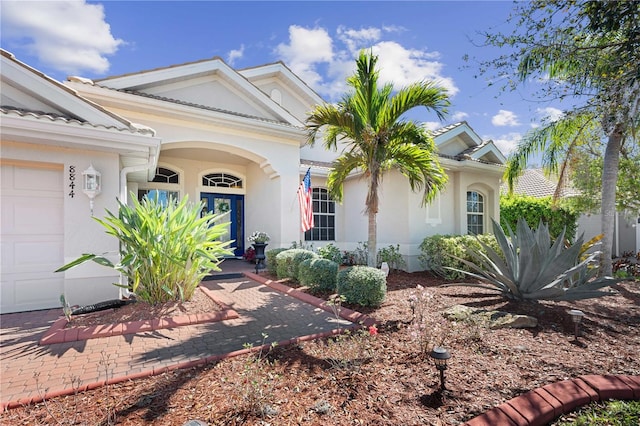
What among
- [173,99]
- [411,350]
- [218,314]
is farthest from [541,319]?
[173,99]

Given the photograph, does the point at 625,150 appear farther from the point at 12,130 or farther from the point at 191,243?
the point at 12,130

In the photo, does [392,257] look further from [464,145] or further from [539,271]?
[464,145]

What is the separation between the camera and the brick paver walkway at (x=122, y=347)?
11.4 ft

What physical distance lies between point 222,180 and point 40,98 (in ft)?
25.3

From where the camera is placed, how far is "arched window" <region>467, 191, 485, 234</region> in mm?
12766

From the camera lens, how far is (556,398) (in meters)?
2.90

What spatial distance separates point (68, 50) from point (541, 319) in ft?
40.0

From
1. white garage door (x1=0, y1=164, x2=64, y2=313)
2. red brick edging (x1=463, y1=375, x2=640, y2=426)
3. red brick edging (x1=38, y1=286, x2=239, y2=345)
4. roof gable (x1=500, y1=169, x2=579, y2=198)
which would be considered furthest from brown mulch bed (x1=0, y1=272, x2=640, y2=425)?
roof gable (x1=500, y1=169, x2=579, y2=198)

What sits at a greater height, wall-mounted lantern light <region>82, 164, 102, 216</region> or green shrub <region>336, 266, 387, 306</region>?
wall-mounted lantern light <region>82, 164, 102, 216</region>

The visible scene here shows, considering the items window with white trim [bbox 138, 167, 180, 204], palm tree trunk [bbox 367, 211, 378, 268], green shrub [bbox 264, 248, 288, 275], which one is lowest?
green shrub [bbox 264, 248, 288, 275]

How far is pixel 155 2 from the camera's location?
761 centimetres

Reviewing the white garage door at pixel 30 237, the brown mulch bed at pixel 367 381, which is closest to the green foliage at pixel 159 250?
the white garage door at pixel 30 237

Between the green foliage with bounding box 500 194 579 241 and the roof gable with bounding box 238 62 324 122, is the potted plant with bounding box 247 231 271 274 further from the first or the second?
the green foliage with bounding box 500 194 579 241

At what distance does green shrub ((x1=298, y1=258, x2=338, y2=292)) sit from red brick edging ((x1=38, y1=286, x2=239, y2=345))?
232 centimetres
